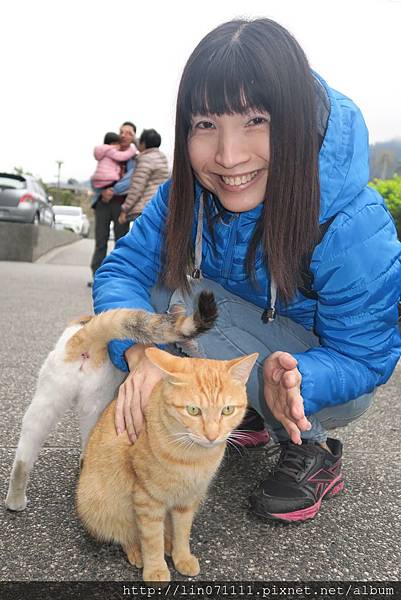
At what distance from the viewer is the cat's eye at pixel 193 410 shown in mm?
1378

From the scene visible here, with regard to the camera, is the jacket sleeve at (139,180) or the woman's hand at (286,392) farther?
the jacket sleeve at (139,180)

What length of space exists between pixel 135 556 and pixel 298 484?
620 millimetres

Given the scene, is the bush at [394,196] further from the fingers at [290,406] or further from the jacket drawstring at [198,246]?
the fingers at [290,406]

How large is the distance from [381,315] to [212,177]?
69cm

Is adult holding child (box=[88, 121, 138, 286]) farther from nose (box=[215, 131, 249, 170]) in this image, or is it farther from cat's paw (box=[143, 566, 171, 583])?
cat's paw (box=[143, 566, 171, 583])

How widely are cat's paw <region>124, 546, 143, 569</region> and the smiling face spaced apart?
3.43 ft

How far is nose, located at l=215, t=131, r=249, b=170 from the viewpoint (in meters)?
1.52

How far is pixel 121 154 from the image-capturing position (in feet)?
21.8

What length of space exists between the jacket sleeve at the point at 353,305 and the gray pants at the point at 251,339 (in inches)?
9.7

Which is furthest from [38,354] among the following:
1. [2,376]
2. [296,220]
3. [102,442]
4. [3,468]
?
[296,220]

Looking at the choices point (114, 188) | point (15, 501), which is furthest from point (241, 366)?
point (114, 188)

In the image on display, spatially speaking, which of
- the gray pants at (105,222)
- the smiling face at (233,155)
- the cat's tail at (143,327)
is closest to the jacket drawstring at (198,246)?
the smiling face at (233,155)

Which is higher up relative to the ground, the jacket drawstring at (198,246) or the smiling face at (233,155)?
the smiling face at (233,155)

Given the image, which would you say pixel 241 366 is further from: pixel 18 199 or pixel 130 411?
pixel 18 199
